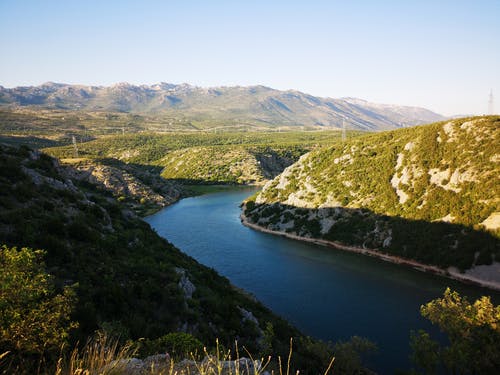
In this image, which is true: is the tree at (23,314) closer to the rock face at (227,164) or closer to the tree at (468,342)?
the tree at (468,342)

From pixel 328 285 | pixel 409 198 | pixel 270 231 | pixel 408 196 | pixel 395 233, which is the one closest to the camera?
pixel 328 285

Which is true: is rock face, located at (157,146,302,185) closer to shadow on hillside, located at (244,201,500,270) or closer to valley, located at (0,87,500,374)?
valley, located at (0,87,500,374)

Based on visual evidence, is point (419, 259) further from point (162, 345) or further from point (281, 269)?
point (162, 345)

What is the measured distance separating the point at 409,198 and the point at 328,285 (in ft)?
96.4

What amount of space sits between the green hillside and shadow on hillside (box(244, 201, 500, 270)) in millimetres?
161

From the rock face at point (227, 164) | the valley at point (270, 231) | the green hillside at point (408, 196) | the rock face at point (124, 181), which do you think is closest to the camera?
the valley at point (270, 231)

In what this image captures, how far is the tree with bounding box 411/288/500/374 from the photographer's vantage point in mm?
22984

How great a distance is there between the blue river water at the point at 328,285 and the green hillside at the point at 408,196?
5.13 m

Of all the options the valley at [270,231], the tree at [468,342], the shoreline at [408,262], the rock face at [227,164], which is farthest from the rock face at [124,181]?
the tree at [468,342]

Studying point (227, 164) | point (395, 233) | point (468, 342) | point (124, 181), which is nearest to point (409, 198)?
point (395, 233)

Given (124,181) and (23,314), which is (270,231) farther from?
(23,314)

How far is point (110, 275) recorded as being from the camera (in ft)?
67.4

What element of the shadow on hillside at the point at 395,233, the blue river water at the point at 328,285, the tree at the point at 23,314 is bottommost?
the blue river water at the point at 328,285

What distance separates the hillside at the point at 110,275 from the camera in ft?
58.2
